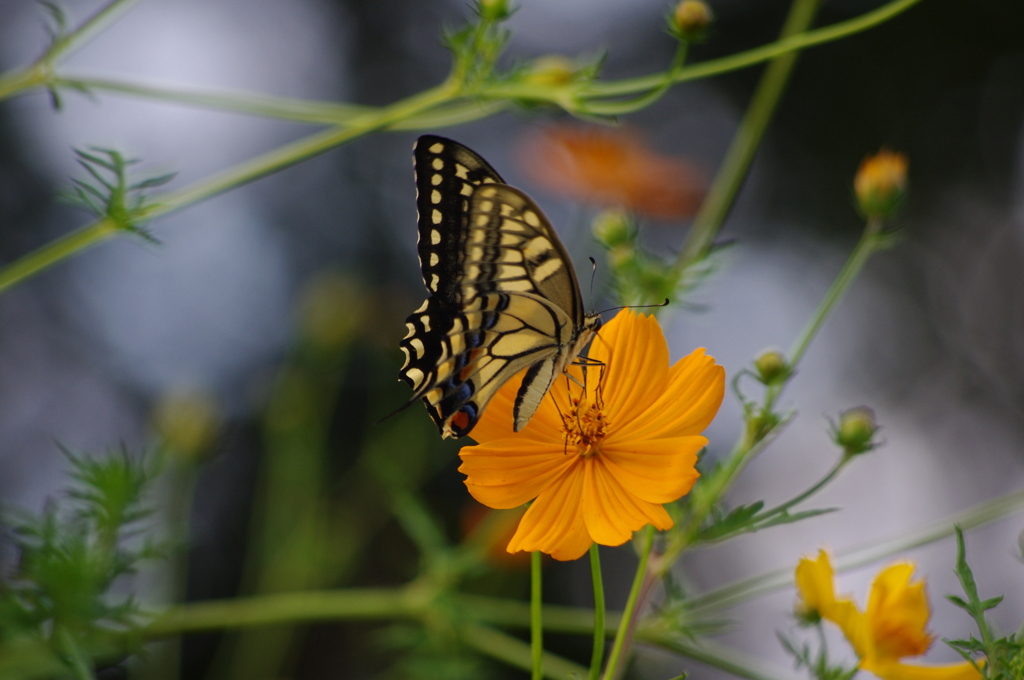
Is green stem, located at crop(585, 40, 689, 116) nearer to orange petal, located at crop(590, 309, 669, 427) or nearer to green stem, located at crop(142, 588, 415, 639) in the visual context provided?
orange petal, located at crop(590, 309, 669, 427)

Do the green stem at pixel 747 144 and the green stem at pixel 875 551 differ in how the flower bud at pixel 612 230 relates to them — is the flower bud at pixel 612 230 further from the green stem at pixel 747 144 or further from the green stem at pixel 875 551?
the green stem at pixel 875 551

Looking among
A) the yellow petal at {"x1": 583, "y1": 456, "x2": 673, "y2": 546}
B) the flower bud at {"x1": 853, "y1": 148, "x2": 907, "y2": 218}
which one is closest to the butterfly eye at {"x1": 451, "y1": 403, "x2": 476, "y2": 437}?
the yellow petal at {"x1": 583, "y1": 456, "x2": 673, "y2": 546}

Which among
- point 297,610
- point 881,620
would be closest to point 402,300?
→ point 297,610

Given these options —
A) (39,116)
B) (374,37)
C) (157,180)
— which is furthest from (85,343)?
(374,37)

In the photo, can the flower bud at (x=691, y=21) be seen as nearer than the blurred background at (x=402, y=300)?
Yes

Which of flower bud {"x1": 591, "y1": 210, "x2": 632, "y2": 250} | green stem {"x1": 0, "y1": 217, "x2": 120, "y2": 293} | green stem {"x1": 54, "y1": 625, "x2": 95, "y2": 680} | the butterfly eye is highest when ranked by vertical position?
flower bud {"x1": 591, "y1": 210, "x2": 632, "y2": 250}

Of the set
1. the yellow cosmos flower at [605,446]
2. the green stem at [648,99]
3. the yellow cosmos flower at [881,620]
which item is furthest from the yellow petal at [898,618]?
the green stem at [648,99]

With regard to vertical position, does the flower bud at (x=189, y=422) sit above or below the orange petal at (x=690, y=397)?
above
